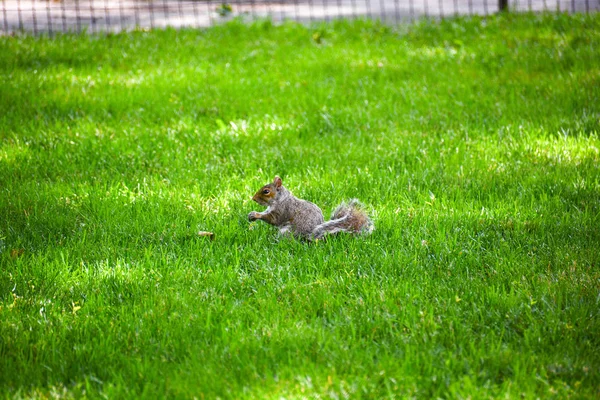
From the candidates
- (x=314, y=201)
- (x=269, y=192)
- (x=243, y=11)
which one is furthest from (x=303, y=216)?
(x=243, y=11)

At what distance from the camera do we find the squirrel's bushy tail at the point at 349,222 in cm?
393

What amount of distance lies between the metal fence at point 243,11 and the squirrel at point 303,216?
6108 mm

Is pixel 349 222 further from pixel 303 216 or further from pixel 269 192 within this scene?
pixel 269 192

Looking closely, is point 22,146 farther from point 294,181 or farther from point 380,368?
point 380,368

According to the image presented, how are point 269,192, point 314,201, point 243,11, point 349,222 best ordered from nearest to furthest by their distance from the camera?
point 349,222, point 269,192, point 314,201, point 243,11

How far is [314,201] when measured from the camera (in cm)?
459

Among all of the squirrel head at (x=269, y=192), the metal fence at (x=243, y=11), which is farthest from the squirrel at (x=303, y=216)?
the metal fence at (x=243, y=11)

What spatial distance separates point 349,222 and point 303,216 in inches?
10.8

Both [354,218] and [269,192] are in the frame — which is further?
[269,192]

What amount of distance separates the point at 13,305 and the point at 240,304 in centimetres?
105

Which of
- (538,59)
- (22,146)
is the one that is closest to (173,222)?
(22,146)

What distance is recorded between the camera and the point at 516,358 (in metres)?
2.77

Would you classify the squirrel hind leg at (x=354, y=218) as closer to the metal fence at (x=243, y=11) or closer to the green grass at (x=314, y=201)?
the green grass at (x=314, y=201)

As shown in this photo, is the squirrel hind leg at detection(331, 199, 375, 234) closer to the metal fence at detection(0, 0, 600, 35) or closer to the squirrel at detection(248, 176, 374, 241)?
the squirrel at detection(248, 176, 374, 241)
